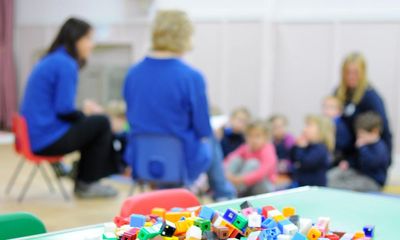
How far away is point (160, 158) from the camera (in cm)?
365

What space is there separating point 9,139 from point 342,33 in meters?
5.19

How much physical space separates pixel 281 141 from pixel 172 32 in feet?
8.41

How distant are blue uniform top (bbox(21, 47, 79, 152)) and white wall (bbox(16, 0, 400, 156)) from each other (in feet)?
9.64

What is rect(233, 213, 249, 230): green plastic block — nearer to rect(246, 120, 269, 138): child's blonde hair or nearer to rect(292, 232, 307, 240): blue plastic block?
rect(292, 232, 307, 240): blue plastic block

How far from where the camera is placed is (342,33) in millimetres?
6668

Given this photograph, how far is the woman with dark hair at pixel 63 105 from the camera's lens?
4590 mm

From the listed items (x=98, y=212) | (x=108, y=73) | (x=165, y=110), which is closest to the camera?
(x=165, y=110)

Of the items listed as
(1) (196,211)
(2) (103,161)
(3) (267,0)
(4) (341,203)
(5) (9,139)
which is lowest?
(5) (9,139)

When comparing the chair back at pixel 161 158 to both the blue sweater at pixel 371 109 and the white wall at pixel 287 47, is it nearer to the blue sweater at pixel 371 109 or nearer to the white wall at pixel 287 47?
the blue sweater at pixel 371 109

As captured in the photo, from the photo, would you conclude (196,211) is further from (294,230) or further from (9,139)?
(9,139)

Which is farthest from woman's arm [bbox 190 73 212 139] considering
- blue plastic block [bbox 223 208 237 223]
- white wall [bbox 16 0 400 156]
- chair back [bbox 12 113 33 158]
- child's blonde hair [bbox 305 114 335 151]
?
white wall [bbox 16 0 400 156]

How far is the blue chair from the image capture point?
3.64 meters

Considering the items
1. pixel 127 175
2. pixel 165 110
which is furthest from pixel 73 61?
pixel 127 175

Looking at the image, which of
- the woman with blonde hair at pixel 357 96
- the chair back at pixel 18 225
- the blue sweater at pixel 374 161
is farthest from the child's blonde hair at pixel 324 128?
the chair back at pixel 18 225
